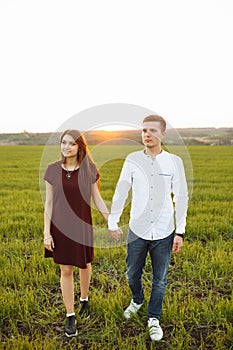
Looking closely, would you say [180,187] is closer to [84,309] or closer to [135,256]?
[135,256]

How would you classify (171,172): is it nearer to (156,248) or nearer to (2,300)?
(156,248)

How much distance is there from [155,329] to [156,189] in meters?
1.21

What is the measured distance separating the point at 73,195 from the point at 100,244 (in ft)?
8.87

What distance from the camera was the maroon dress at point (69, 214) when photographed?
Result: 9.23 feet

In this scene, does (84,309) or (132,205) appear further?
(84,309)

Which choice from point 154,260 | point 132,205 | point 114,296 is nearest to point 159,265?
point 154,260

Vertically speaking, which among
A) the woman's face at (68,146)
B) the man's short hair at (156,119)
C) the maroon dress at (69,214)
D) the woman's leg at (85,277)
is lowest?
the woman's leg at (85,277)

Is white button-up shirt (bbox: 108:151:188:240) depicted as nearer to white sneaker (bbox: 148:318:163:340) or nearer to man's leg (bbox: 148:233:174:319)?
man's leg (bbox: 148:233:174:319)

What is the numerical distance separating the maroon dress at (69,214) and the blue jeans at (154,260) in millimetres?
402

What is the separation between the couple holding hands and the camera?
8.94ft

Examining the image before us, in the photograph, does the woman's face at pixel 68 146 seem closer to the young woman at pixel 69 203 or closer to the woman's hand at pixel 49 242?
the young woman at pixel 69 203

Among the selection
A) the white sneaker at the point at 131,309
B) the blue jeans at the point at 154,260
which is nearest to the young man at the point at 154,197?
the blue jeans at the point at 154,260

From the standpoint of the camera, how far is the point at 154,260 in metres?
2.87

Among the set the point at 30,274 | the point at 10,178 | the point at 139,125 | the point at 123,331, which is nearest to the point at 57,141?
the point at 139,125
